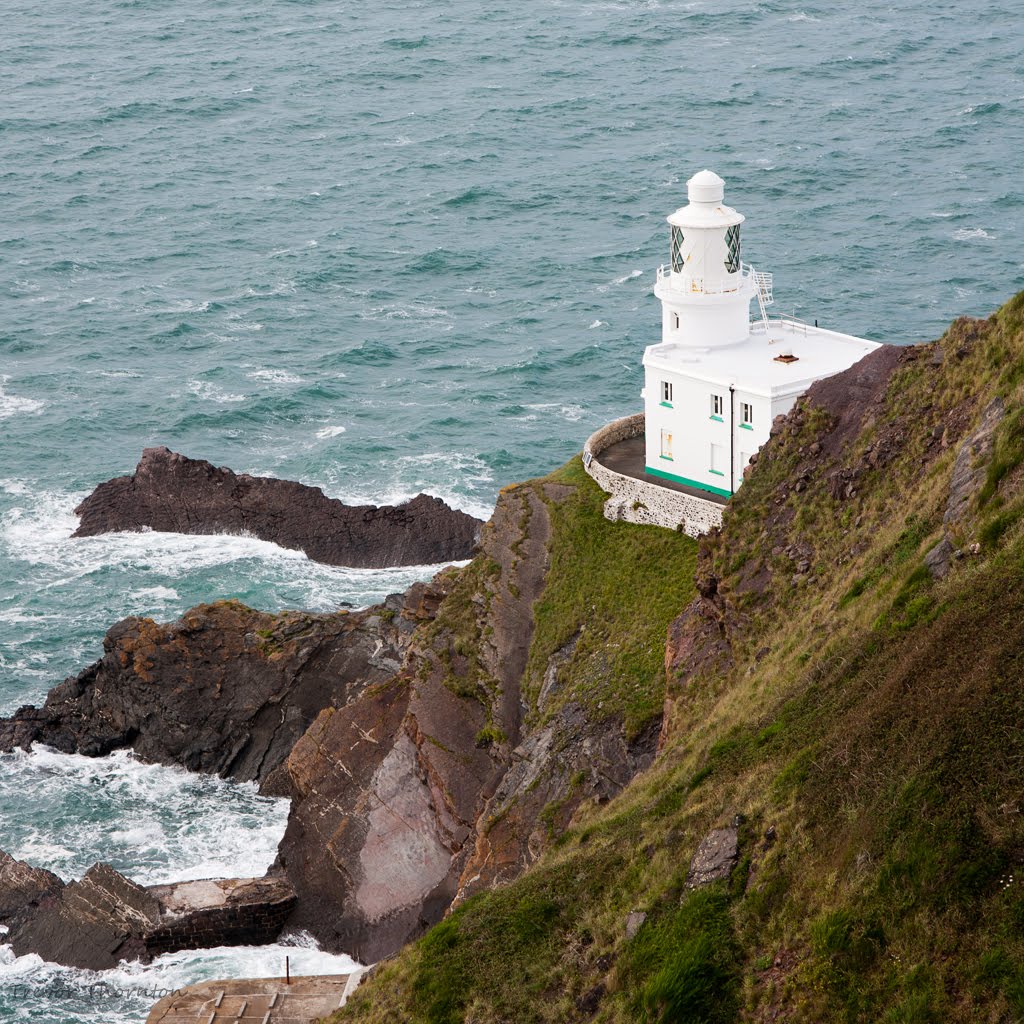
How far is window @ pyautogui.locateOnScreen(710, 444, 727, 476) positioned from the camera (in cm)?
5459

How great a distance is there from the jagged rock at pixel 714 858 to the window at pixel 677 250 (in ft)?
96.0

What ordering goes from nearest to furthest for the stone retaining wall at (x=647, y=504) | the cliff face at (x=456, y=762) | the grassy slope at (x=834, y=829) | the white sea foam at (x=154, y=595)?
the grassy slope at (x=834, y=829) → the cliff face at (x=456, y=762) → the stone retaining wall at (x=647, y=504) → the white sea foam at (x=154, y=595)

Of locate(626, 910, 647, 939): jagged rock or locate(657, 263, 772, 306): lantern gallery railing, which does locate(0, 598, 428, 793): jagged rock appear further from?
locate(626, 910, 647, 939): jagged rock

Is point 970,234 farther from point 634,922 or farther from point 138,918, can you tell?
point 634,922

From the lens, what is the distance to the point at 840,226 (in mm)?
108312

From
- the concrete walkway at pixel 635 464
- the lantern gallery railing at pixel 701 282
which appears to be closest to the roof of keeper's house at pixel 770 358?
the lantern gallery railing at pixel 701 282

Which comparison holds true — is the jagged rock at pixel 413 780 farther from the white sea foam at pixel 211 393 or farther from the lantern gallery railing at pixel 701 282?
the white sea foam at pixel 211 393

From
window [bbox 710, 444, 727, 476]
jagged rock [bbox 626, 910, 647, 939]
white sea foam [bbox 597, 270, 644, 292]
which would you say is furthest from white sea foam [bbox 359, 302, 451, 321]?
jagged rock [bbox 626, 910, 647, 939]

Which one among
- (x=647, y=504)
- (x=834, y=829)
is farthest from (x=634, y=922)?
(x=647, y=504)

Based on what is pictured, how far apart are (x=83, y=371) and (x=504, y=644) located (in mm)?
48539

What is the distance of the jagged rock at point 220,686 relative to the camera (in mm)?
59062

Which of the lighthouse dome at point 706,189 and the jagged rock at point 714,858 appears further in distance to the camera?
the lighthouse dome at point 706,189

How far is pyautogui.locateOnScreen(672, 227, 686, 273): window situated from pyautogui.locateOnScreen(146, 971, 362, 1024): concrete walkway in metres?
27.0

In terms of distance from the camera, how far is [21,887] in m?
51.9
